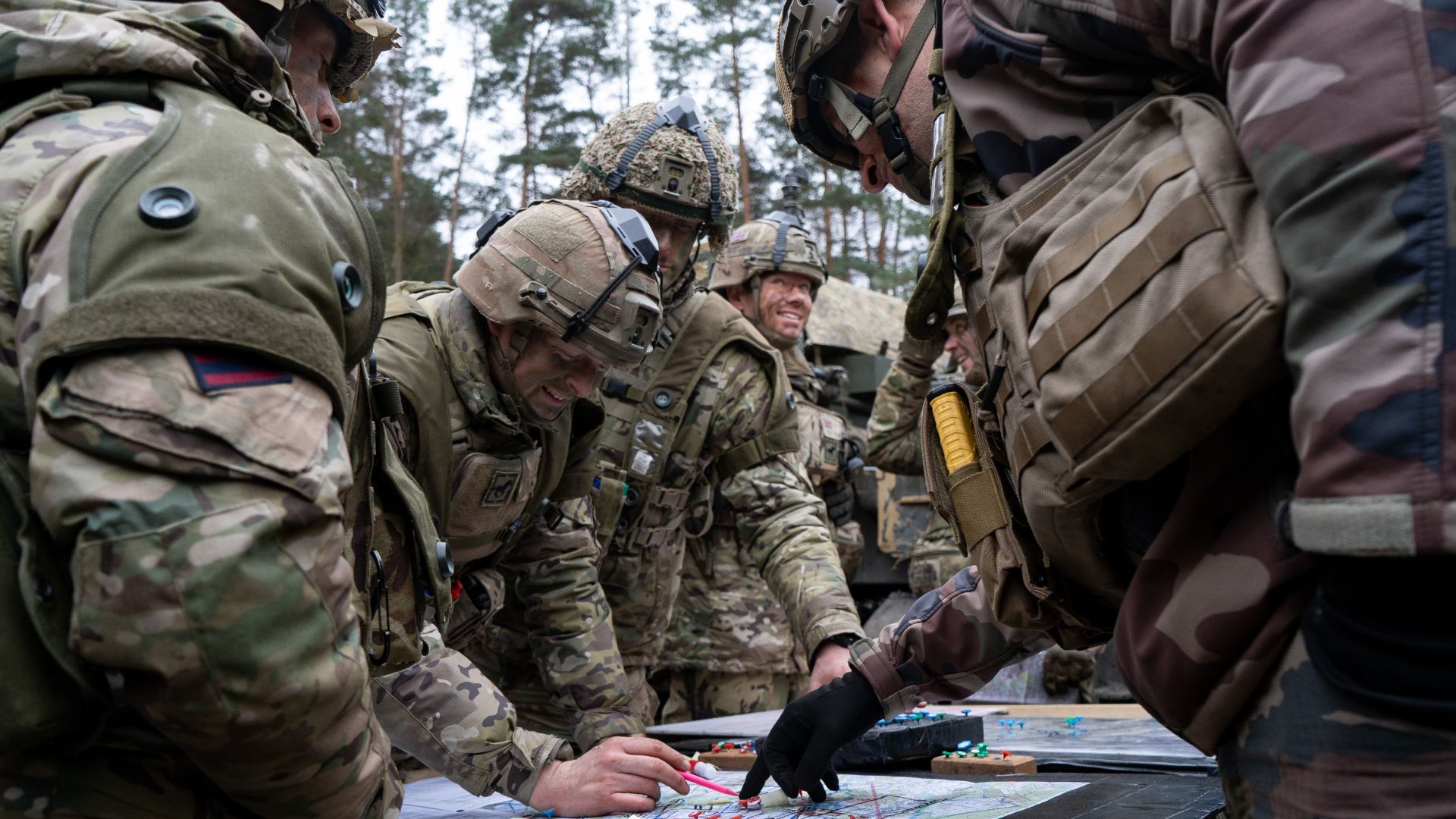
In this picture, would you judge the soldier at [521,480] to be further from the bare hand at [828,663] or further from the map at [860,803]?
the bare hand at [828,663]

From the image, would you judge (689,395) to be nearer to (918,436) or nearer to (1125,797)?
(1125,797)

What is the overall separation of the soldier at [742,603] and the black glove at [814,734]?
109 inches

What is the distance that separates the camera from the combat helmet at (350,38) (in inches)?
83.9

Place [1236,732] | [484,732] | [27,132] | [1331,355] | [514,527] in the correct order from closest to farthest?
1. [1331,355]
2. [27,132]
3. [1236,732]
4. [484,732]
5. [514,527]

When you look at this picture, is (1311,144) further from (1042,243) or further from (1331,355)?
(1042,243)

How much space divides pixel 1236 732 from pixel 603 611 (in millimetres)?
2469

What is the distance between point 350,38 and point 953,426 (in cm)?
152

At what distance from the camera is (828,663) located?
3.90 meters

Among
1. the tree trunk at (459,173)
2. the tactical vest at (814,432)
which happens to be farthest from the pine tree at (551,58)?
the tactical vest at (814,432)

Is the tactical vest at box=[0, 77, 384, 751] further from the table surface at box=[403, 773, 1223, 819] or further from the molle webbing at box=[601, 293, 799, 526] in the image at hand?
the molle webbing at box=[601, 293, 799, 526]

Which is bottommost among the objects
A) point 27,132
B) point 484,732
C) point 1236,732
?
point 484,732

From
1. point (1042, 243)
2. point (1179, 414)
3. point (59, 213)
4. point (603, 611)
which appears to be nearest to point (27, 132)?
point (59, 213)

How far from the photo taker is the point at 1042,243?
160cm

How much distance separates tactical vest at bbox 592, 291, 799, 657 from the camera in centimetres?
457
